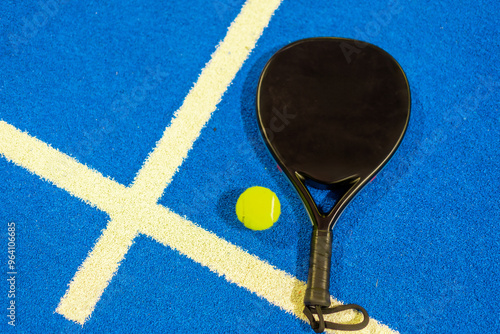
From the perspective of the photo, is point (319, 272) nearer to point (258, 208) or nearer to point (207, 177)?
point (258, 208)

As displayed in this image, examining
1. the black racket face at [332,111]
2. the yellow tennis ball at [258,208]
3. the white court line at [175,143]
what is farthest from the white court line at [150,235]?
the black racket face at [332,111]

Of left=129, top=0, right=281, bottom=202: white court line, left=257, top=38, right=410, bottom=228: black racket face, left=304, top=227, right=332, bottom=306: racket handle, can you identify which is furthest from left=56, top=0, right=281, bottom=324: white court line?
left=304, top=227, right=332, bottom=306: racket handle

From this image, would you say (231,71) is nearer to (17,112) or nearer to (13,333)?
(17,112)

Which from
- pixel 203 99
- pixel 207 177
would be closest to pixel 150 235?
pixel 207 177

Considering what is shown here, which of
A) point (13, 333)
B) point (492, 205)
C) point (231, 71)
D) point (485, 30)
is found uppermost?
point (485, 30)

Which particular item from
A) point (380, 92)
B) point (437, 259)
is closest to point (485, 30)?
point (380, 92)

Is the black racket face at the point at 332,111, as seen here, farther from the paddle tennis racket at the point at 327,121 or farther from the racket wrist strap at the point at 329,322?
the racket wrist strap at the point at 329,322
